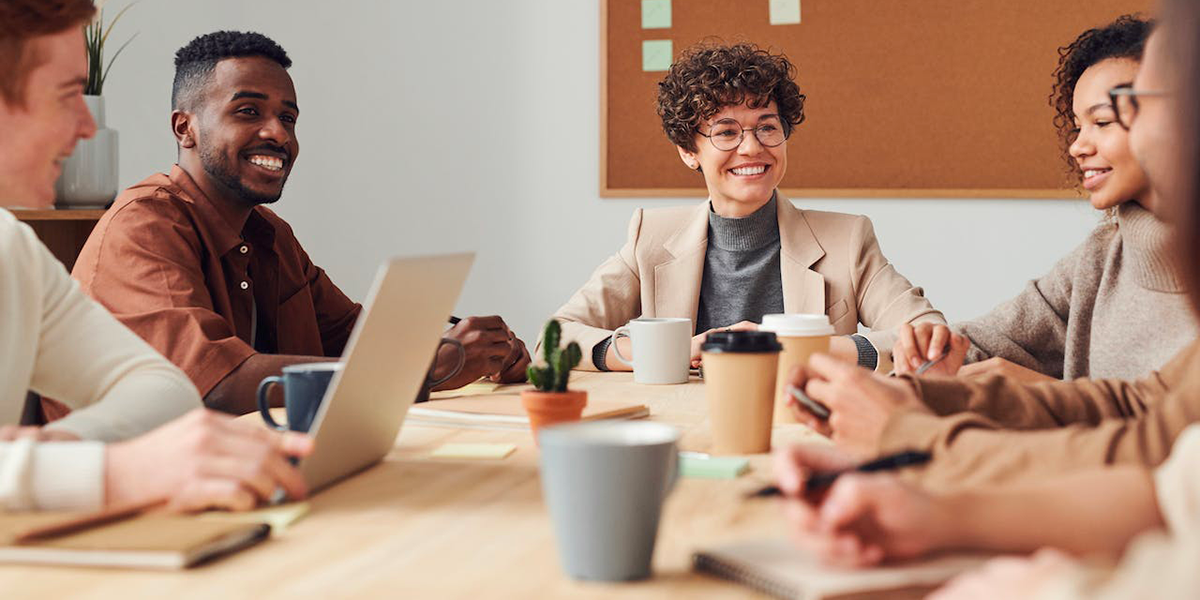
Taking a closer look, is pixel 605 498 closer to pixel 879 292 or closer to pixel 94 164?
pixel 879 292

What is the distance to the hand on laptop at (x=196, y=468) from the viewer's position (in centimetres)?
92

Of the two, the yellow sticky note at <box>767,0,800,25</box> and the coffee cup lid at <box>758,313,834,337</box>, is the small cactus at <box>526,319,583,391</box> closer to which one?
the coffee cup lid at <box>758,313,834,337</box>

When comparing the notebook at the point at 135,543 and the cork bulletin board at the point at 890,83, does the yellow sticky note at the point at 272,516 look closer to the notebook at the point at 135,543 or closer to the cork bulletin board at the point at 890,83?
the notebook at the point at 135,543

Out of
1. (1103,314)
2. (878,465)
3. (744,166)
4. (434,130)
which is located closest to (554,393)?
(878,465)

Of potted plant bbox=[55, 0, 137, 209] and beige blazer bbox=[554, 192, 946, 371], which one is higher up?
potted plant bbox=[55, 0, 137, 209]

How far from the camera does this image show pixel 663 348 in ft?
6.02

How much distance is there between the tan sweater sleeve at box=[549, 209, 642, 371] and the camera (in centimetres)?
236

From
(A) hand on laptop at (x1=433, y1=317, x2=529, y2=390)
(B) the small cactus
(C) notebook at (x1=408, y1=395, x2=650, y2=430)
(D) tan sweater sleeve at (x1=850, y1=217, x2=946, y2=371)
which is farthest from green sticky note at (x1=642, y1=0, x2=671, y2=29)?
(B) the small cactus

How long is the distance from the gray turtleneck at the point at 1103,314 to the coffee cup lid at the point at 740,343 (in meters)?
0.81

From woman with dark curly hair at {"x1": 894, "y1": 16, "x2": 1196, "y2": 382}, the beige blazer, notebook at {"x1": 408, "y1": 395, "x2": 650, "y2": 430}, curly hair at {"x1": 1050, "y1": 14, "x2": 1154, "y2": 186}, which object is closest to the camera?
notebook at {"x1": 408, "y1": 395, "x2": 650, "y2": 430}

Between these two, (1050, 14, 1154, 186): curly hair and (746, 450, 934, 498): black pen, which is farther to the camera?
(1050, 14, 1154, 186): curly hair

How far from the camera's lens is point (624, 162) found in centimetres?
381

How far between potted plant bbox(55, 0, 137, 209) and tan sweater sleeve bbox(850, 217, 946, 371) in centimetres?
197

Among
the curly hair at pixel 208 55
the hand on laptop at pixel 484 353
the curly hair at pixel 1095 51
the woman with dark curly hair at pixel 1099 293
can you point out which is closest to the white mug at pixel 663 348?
the hand on laptop at pixel 484 353
